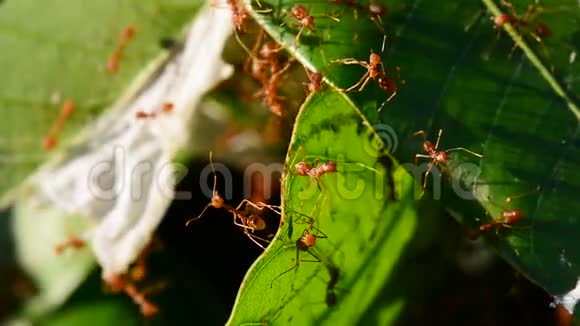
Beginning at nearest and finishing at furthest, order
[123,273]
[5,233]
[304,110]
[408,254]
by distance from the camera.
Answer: [304,110], [408,254], [123,273], [5,233]

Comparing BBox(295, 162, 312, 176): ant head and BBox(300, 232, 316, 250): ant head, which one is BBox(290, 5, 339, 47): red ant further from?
BBox(300, 232, 316, 250): ant head

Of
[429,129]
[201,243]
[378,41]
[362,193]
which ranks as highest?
[378,41]

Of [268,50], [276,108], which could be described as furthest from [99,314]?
[268,50]

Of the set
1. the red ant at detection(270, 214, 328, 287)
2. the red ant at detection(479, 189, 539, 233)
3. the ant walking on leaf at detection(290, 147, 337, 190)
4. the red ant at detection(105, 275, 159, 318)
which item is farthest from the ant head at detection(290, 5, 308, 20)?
the red ant at detection(105, 275, 159, 318)

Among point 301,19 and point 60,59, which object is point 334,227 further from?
point 60,59

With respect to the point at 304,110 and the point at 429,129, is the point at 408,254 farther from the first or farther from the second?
the point at 304,110

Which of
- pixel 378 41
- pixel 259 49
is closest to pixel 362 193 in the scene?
pixel 378 41
